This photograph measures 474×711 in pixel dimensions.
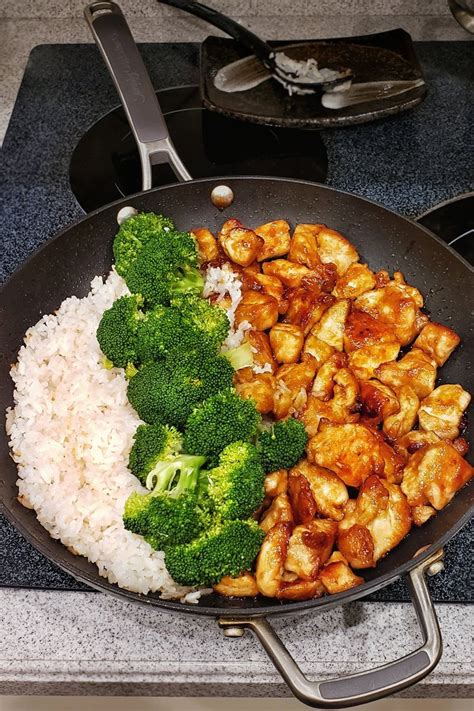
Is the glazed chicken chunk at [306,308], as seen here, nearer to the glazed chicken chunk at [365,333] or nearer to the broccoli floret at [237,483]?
the glazed chicken chunk at [365,333]

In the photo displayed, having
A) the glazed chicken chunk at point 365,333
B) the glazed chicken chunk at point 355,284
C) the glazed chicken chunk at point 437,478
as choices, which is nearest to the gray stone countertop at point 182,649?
the glazed chicken chunk at point 437,478

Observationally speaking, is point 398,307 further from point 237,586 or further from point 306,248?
point 237,586

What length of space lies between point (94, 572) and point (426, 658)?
557mm

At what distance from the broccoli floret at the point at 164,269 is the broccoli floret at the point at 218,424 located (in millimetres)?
340

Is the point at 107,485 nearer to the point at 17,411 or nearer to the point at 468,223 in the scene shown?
the point at 17,411

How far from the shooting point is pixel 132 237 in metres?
A: 1.57

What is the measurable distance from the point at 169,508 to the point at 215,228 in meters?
0.87

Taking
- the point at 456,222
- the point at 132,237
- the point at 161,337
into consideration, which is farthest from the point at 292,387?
the point at 456,222

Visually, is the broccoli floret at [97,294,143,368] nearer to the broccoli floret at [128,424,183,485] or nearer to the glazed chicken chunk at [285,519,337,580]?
the broccoli floret at [128,424,183,485]

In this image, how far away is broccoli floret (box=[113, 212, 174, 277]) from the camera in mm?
1564

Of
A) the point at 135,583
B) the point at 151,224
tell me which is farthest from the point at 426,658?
the point at 151,224

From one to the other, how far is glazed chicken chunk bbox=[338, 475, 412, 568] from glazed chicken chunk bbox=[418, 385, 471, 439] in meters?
0.19

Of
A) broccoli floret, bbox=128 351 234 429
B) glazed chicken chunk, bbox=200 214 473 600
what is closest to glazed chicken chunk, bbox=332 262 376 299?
glazed chicken chunk, bbox=200 214 473 600

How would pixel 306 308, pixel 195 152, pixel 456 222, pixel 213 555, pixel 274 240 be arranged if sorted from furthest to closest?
pixel 195 152 → pixel 456 222 → pixel 274 240 → pixel 306 308 → pixel 213 555
